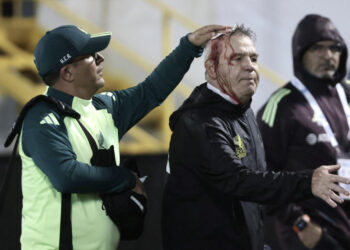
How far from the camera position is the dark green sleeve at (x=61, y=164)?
247 cm

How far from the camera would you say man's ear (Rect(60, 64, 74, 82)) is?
8.79 feet

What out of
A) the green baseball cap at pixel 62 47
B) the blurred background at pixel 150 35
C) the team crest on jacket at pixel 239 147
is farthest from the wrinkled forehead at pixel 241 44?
the blurred background at pixel 150 35

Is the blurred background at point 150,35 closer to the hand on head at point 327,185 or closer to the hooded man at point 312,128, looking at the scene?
the hooded man at point 312,128

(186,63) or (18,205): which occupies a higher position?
(186,63)

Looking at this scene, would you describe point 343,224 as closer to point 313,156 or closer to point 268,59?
point 313,156

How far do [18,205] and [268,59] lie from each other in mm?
2882

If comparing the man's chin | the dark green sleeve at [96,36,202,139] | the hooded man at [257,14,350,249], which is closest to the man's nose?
the dark green sleeve at [96,36,202,139]

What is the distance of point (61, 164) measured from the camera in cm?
247

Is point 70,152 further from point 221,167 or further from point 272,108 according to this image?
point 272,108

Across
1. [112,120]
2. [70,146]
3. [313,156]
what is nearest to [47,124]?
[70,146]

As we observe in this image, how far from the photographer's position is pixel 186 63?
2930 mm

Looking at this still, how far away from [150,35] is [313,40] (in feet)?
10.1

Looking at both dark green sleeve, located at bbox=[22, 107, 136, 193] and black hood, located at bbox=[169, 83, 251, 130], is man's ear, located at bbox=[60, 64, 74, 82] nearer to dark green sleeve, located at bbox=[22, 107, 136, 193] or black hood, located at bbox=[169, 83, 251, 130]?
dark green sleeve, located at bbox=[22, 107, 136, 193]

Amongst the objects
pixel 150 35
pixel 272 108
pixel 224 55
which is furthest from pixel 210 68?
pixel 150 35
